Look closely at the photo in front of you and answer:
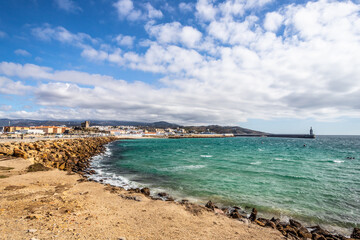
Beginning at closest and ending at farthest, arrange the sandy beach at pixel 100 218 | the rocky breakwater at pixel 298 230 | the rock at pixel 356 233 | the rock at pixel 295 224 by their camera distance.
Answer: the sandy beach at pixel 100 218, the rocky breakwater at pixel 298 230, the rock at pixel 356 233, the rock at pixel 295 224

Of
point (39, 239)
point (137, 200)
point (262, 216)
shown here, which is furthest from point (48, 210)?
point (262, 216)

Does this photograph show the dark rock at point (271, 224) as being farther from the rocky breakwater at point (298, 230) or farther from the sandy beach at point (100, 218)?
the sandy beach at point (100, 218)

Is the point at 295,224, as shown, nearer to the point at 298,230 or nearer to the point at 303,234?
the point at 298,230

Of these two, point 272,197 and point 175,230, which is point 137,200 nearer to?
point 175,230

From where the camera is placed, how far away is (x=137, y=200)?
9695mm

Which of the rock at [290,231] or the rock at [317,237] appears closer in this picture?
the rock at [317,237]

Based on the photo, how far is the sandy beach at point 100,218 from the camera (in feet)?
19.1

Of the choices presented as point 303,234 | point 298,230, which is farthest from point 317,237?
point 298,230

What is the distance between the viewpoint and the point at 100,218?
7012mm

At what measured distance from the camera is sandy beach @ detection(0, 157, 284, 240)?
19.1 ft

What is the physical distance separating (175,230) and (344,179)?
19.6 m

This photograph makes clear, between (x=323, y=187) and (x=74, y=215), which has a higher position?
(x=74, y=215)

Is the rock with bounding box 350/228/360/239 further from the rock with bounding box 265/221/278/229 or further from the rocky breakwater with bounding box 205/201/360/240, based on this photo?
the rock with bounding box 265/221/278/229

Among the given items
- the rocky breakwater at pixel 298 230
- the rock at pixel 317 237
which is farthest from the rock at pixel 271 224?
the rock at pixel 317 237
